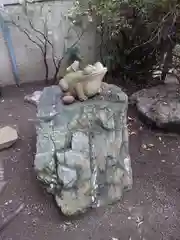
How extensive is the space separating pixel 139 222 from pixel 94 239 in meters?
0.31

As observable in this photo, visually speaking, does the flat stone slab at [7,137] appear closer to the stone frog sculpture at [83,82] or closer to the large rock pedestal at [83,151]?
the large rock pedestal at [83,151]

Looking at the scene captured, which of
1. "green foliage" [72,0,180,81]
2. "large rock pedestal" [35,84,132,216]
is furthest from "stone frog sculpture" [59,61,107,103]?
"green foliage" [72,0,180,81]

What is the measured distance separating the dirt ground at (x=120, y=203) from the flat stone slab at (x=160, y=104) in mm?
132

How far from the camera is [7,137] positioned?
2639mm

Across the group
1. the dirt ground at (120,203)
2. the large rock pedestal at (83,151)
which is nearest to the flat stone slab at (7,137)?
the dirt ground at (120,203)

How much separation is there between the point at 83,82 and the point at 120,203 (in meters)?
0.86

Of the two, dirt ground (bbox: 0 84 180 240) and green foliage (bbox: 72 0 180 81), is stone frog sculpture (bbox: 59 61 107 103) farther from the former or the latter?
green foliage (bbox: 72 0 180 81)

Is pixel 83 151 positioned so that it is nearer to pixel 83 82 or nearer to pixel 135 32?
pixel 83 82

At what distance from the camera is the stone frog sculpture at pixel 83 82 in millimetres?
2193

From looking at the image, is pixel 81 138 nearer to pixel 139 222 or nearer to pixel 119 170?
pixel 119 170

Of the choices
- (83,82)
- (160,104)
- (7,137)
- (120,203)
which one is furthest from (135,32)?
(120,203)

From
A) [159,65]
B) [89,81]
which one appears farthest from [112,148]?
[159,65]

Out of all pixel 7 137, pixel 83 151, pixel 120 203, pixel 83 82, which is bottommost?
pixel 120 203


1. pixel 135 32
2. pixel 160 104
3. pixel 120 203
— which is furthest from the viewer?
pixel 135 32
